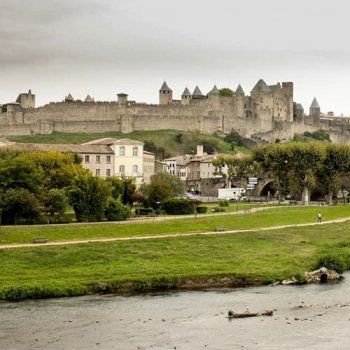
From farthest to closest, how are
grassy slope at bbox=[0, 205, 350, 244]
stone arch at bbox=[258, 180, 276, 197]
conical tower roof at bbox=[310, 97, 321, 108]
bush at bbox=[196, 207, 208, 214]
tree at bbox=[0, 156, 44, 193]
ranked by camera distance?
conical tower roof at bbox=[310, 97, 321, 108]
stone arch at bbox=[258, 180, 276, 197]
bush at bbox=[196, 207, 208, 214]
tree at bbox=[0, 156, 44, 193]
grassy slope at bbox=[0, 205, 350, 244]

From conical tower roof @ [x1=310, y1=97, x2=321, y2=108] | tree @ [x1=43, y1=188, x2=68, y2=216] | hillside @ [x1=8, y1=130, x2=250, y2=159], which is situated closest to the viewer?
tree @ [x1=43, y1=188, x2=68, y2=216]

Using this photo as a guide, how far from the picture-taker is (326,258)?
44.0m

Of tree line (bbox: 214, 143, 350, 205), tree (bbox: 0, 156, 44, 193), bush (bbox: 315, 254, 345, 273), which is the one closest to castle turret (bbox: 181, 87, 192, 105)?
tree line (bbox: 214, 143, 350, 205)

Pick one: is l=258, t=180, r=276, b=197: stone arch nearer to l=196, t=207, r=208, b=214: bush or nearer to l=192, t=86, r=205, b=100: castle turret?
l=196, t=207, r=208, b=214: bush

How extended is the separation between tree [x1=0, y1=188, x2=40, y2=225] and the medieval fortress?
8743 cm

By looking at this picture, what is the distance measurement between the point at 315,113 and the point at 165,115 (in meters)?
52.7

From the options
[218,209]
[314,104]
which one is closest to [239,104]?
[314,104]

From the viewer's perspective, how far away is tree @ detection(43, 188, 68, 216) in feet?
186

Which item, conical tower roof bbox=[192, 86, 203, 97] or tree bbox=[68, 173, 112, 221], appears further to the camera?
conical tower roof bbox=[192, 86, 203, 97]

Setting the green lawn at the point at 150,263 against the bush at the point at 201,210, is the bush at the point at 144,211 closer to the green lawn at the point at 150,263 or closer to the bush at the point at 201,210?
the bush at the point at 201,210

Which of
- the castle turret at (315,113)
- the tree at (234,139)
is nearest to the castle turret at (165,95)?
the tree at (234,139)

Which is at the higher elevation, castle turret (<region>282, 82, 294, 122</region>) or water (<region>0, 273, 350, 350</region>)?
castle turret (<region>282, 82, 294, 122</region>)

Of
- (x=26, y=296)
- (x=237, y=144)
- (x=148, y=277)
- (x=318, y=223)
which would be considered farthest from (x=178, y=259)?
(x=237, y=144)

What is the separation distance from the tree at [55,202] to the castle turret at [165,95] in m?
104
